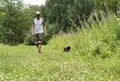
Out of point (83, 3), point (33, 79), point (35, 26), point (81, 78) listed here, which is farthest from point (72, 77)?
point (83, 3)

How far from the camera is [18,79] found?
7.66 m

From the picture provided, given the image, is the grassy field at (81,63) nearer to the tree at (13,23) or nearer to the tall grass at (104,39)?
the tall grass at (104,39)

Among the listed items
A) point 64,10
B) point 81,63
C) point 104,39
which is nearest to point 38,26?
point 104,39

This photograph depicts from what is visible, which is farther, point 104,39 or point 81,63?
point 104,39

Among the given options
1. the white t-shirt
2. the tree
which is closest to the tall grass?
the white t-shirt

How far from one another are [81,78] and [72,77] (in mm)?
387

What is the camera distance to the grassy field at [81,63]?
813cm

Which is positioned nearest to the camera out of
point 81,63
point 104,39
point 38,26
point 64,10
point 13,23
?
point 81,63

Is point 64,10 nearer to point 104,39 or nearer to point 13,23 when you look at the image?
point 13,23

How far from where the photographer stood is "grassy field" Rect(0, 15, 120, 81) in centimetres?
813

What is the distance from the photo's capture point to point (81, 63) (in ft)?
37.0

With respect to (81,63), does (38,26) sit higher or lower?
higher

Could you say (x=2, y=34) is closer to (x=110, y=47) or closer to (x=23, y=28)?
(x=23, y=28)

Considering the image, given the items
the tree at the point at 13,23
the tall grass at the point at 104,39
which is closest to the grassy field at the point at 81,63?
the tall grass at the point at 104,39
